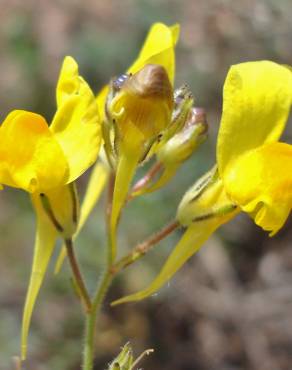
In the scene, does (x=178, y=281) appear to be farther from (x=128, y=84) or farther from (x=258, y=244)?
(x=128, y=84)

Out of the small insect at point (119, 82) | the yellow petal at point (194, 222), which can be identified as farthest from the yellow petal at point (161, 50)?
the yellow petal at point (194, 222)

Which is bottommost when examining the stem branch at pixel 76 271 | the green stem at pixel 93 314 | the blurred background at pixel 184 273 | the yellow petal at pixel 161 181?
the blurred background at pixel 184 273

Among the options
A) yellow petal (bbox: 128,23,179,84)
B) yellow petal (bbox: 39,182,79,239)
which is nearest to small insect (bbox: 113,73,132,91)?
yellow petal (bbox: 128,23,179,84)

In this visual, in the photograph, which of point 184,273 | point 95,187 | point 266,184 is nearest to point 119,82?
point 266,184

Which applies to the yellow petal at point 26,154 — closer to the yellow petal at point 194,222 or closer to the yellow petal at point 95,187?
the yellow petal at point 194,222

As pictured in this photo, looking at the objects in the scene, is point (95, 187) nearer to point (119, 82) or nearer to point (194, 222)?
point (194, 222)

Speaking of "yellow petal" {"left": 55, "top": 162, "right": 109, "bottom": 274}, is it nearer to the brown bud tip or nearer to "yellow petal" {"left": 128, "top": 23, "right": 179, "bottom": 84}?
"yellow petal" {"left": 128, "top": 23, "right": 179, "bottom": 84}
